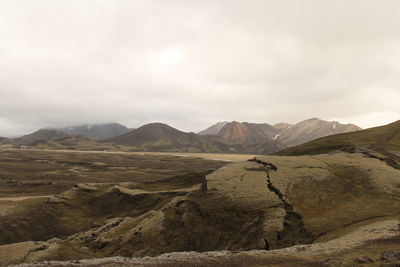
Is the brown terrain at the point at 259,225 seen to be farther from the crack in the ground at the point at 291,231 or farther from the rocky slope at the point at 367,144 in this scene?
the rocky slope at the point at 367,144

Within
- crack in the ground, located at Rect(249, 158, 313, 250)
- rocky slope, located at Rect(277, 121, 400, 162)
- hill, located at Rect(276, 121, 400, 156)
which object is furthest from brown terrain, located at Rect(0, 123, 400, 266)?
hill, located at Rect(276, 121, 400, 156)

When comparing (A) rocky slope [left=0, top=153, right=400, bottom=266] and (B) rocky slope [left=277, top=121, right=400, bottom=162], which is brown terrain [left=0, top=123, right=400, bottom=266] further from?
(B) rocky slope [left=277, top=121, right=400, bottom=162]

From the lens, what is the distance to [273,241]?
127ft

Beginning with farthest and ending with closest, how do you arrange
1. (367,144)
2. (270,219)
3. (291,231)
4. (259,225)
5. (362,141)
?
1. (362,141)
2. (367,144)
3. (270,219)
4. (259,225)
5. (291,231)

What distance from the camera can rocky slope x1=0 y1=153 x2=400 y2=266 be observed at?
36.1 metres

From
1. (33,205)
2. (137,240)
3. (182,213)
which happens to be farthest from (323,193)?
(33,205)

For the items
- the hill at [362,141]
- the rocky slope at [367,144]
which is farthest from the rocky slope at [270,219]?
the hill at [362,141]

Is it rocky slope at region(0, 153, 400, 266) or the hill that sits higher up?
the hill

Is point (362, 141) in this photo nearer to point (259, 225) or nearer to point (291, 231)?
point (291, 231)

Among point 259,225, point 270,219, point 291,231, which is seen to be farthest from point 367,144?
point 259,225

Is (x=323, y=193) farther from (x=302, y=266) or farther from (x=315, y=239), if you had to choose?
(x=302, y=266)

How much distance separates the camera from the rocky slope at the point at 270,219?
118ft

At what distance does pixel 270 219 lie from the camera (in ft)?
140

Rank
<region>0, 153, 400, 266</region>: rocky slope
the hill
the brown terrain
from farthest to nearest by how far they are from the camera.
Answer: the hill
<region>0, 153, 400, 266</region>: rocky slope
the brown terrain
